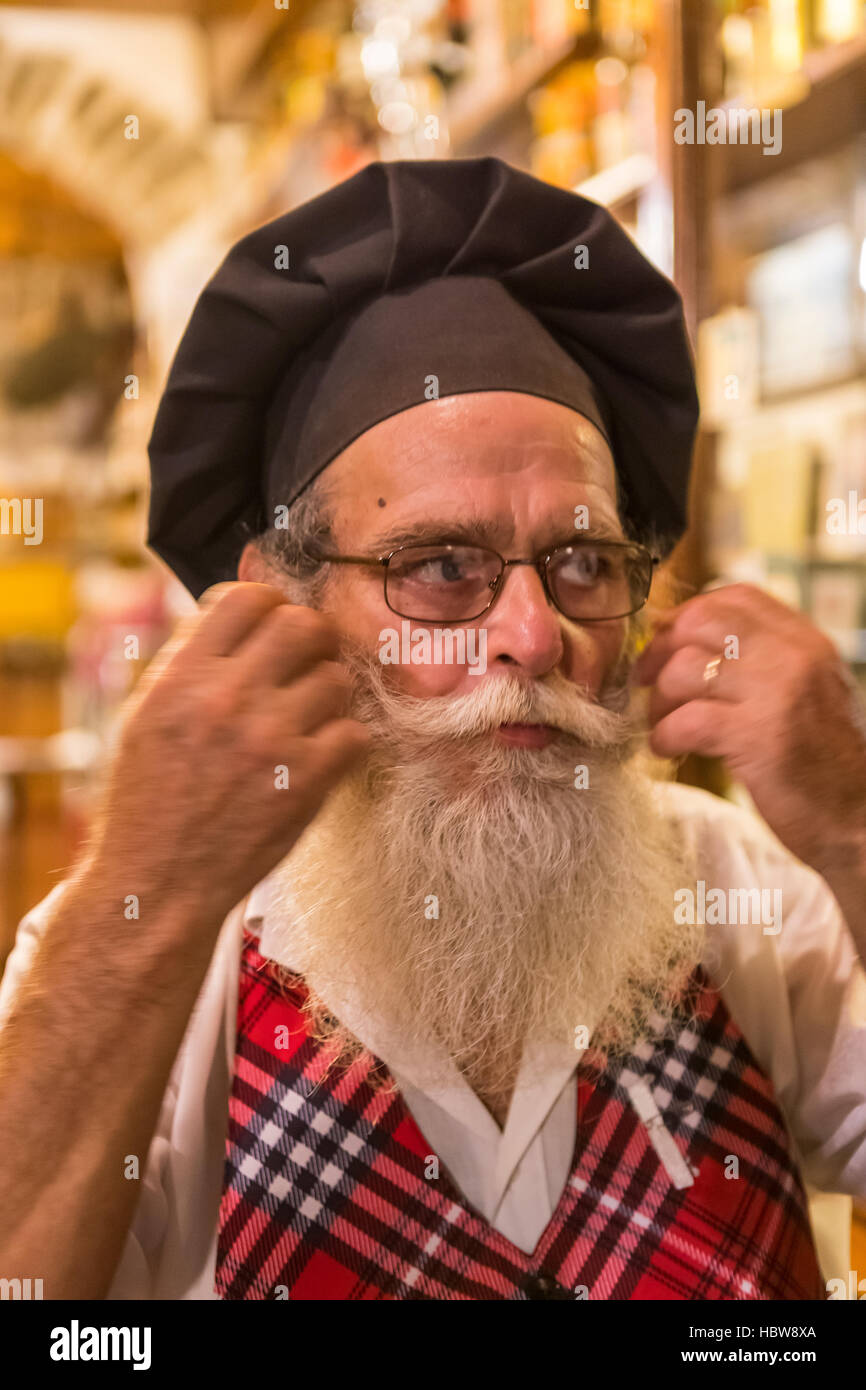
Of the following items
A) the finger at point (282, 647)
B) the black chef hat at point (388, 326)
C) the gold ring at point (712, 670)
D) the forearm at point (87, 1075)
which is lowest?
the forearm at point (87, 1075)

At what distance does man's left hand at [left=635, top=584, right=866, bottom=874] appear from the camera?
97 cm

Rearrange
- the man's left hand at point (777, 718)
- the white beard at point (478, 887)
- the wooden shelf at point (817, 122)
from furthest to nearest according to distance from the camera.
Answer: the wooden shelf at point (817, 122), the white beard at point (478, 887), the man's left hand at point (777, 718)

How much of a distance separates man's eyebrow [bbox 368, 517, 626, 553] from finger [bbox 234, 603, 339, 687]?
20 cm

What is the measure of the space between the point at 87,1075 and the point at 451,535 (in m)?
0.58

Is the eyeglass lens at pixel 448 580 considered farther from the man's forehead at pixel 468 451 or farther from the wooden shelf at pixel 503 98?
the wooden shelf at pixel 503 98

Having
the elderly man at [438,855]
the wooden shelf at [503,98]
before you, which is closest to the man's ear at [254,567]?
the elderly man at [438,855]

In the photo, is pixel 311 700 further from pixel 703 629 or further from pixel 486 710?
pixel 703 629

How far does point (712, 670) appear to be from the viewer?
102 cm

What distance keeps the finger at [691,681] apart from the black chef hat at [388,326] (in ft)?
1.01

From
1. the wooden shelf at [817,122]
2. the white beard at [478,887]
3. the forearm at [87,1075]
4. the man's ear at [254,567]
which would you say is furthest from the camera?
the wooden shelf at [817,122]

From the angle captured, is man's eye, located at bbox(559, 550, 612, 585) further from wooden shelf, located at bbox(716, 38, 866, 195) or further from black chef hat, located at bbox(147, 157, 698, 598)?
wooden shelf, located at bbox(716, 38, 866, 195)

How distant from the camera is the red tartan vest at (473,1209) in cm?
98

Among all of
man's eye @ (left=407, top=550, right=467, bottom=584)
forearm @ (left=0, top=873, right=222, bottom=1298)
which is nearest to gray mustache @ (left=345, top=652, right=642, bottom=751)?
man's eye @ (left=407, top=550, right=467, bottom=584)

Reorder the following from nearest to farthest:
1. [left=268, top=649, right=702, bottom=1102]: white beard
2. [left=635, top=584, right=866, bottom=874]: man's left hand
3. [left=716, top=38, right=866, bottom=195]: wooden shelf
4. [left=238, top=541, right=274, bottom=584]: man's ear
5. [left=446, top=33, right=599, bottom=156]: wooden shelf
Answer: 1. [left=635, top=584, right=866, bottom=874]: man's left hand
2. [left=268, top=649, right=702, bottom=1102]: white beard
3. [left=238, top=541, right=274, bottom=584]: man's ear
4. [left=716, top=38, right=866, bottom=195]: wooden shelf
5. [left=446, top=33, right=599, bottom=156]: wooden shelf
